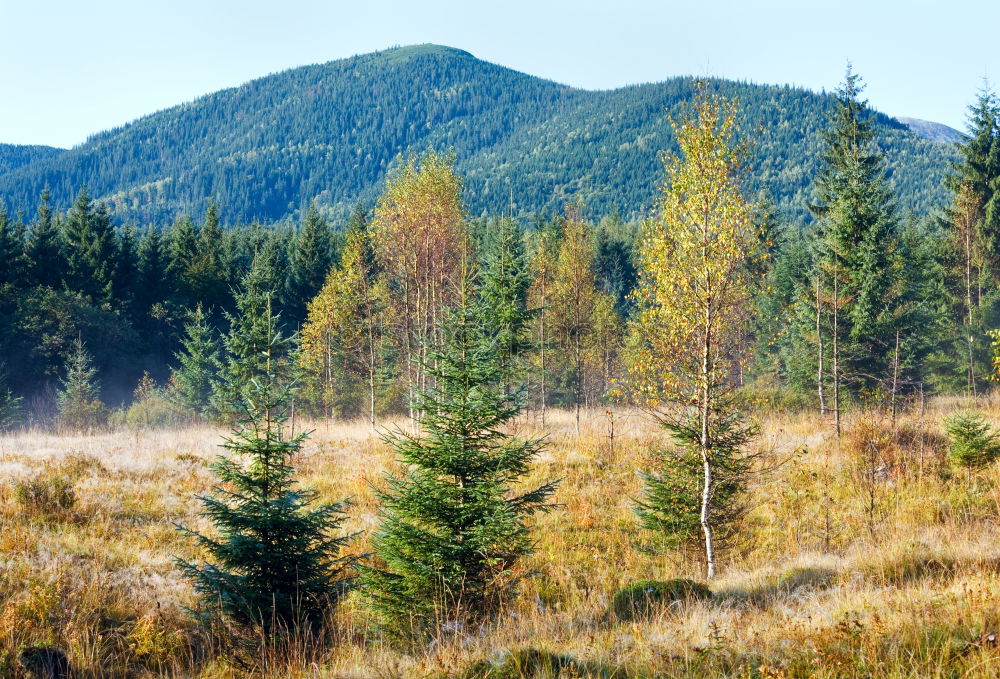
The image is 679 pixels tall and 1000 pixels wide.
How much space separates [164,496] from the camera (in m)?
14.2

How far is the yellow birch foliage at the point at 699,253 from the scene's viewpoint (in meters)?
10.2

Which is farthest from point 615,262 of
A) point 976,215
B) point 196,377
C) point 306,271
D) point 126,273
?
point 196,377

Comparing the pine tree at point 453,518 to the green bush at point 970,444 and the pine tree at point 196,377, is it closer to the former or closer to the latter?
the green bush at point 970,444

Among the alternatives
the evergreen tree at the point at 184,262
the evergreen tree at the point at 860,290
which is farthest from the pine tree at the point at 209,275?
the evergreen tree at the point at 860,290

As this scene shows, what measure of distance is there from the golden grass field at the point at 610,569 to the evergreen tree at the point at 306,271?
36.8 meters

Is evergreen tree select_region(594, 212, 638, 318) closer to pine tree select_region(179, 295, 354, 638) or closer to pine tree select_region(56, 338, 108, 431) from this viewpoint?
pine tree select_region(56, 338, 108, 431)

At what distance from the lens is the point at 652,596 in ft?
23.7

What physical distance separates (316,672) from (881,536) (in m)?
10.00

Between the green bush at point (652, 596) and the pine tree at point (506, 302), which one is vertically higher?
the pine tree at point (506, 302)

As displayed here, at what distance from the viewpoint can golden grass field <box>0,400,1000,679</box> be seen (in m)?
4.78

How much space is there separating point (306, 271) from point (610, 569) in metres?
50.0

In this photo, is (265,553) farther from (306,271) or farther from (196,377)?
(306,271)

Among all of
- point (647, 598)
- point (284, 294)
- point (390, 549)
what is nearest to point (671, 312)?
point (647, 598)

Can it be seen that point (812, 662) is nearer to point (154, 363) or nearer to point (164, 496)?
point (164, 496)
